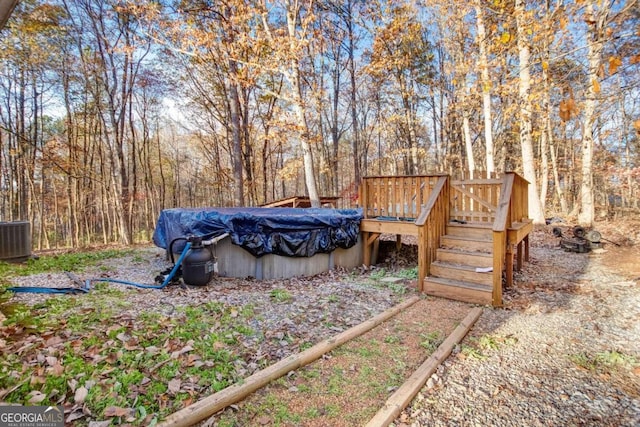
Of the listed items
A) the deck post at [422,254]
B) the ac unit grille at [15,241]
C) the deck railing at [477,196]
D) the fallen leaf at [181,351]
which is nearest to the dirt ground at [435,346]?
the deck post at [422,254]

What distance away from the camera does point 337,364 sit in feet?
8.20

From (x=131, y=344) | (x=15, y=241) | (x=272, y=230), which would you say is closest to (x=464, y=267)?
(x=272, y=230)

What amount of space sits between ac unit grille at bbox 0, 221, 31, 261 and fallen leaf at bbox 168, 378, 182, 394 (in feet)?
20.3

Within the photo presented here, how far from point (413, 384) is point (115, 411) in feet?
6.41

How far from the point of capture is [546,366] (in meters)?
2.53

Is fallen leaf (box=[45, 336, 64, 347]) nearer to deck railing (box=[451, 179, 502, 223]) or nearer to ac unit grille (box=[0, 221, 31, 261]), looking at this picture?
ac unit grille (box=[0, 221, 31, 261])

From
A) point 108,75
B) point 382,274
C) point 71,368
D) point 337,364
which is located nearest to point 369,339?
point 337,364

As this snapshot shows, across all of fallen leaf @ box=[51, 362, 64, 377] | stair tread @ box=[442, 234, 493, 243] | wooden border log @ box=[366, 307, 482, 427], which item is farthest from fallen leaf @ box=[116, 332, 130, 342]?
stair tread @ box=[442, 234, 493, 243]

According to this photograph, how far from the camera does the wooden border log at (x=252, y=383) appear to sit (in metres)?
1.75

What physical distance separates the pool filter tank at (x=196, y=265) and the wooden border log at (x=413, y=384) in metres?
3.35

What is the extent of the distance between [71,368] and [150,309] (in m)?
1.33

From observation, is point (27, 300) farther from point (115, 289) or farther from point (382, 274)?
point (382, 274)

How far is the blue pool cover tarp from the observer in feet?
16.6

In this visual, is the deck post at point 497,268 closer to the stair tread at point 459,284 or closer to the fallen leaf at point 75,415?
the stair tread at point 459,284
